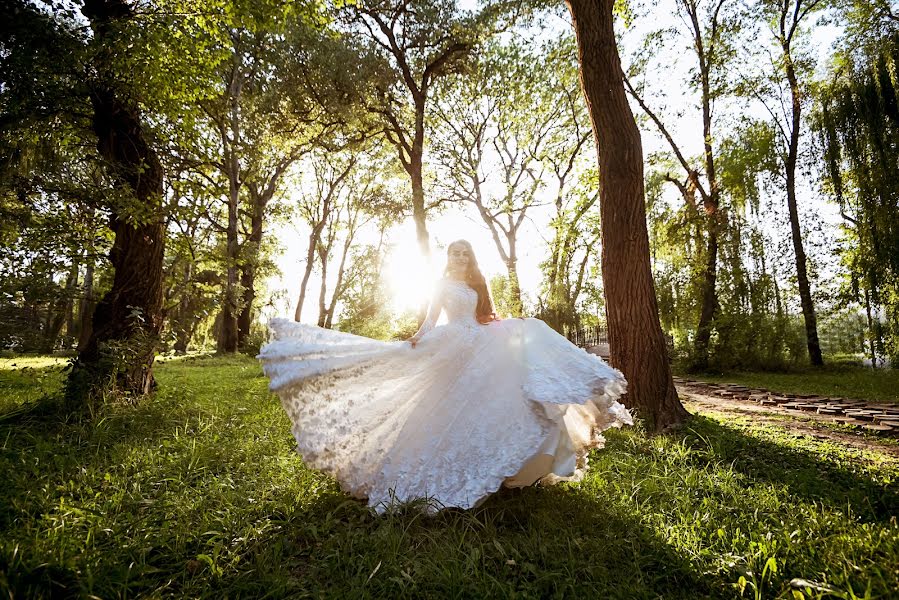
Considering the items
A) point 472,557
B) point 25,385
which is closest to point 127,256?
point 25,385

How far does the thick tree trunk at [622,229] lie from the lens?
5.09m

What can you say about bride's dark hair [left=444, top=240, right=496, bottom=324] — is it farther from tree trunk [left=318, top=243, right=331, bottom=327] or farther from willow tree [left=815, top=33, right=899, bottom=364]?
tree trunk [left=318, top=243, right=331, bottom=327]

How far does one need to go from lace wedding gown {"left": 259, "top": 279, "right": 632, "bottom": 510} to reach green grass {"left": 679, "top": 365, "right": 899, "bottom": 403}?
8.62 metres

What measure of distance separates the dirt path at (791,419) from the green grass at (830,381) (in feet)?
7.92

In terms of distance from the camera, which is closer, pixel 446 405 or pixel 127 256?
pixel 446 405

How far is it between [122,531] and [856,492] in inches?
197

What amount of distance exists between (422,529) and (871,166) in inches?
567

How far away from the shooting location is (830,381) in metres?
10.7

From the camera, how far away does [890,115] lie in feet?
33.9

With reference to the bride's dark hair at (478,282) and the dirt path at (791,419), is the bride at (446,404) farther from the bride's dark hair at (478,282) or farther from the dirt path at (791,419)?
the dirt path at (791,419)

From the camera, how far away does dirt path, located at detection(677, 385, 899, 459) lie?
15.3ft

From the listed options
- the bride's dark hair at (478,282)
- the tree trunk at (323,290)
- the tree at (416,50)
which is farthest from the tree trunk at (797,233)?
the tree trunk at (323,290)

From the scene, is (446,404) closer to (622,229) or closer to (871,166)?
(622,229)

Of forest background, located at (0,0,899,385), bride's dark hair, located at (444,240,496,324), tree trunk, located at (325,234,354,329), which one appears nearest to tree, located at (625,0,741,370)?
forest background, located at (0,0,899,385)
